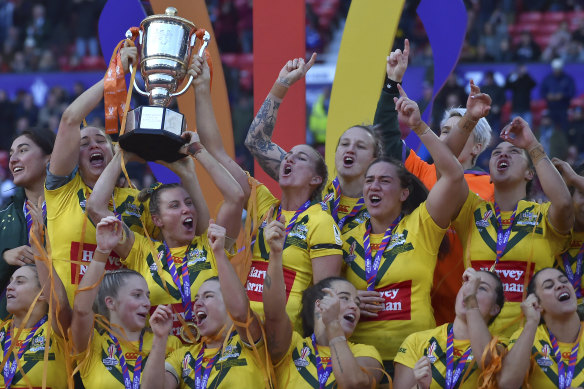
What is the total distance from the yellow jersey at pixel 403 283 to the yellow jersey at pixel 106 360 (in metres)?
0.99

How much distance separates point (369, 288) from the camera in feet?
15.9

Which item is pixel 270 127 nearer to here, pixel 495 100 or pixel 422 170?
pixel 422 170

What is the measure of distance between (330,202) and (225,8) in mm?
10860

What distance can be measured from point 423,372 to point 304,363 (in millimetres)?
604

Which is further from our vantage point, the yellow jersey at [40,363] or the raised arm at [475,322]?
the yellow jersey at [40,363]

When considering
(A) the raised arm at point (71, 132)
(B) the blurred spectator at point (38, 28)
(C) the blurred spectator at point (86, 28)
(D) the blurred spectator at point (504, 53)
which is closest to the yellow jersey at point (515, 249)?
(A) the raised arm at point (71, 132)

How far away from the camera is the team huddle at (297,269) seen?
4.50 metres

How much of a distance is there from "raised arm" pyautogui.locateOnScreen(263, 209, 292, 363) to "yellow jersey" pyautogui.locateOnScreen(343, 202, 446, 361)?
42cm

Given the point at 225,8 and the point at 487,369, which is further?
the point at 225,8

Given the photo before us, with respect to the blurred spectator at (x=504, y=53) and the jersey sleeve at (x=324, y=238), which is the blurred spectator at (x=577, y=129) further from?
the jersey sleeve at (x=324, y=238)

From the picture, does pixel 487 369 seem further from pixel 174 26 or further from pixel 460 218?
pixel 174 26

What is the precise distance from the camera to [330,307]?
4.45m

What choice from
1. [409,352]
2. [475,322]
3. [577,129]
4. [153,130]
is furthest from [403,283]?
[577,129]

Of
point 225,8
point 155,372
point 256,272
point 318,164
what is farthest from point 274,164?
point 225,8
